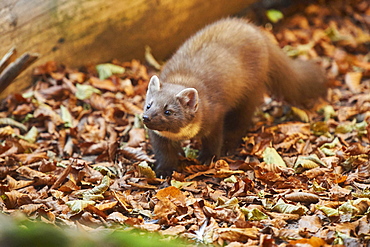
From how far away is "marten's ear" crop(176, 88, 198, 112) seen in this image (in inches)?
200

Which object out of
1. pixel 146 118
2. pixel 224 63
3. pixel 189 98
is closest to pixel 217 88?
pixel 224 63

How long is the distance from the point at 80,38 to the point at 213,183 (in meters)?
3.07

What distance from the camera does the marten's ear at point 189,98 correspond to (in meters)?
5.08

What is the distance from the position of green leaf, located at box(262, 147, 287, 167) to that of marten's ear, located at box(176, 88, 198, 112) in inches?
41.4

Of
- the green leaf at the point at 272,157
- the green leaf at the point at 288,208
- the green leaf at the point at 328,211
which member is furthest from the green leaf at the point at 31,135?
the green leaf at the point at 328,211

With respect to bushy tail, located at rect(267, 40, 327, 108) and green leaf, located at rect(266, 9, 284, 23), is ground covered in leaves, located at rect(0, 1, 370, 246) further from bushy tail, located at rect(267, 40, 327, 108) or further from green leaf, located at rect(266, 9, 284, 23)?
green leaf, located at rect(266, 9, 284, 23)

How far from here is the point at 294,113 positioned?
6699mm

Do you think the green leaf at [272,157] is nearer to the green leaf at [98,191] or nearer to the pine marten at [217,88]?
the pine marten at [217,88]

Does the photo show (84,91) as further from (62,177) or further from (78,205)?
(78,205)

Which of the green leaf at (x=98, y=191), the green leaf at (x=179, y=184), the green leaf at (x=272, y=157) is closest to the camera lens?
the green leaf at (x=98, y=191)

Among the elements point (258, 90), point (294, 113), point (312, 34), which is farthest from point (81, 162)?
point (312, 34)

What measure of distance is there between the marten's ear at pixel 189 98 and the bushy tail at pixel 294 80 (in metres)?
1.68

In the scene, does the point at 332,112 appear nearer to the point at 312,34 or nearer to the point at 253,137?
the point at 253,137

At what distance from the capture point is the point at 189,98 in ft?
16.9
